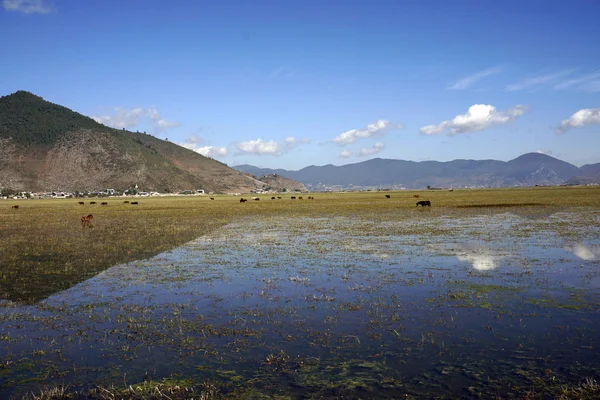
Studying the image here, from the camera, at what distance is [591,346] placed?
943 cm

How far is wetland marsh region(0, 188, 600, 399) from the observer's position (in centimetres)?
818

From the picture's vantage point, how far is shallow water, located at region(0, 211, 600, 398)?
8375 mm

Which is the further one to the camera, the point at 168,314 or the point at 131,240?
the point at 131,240

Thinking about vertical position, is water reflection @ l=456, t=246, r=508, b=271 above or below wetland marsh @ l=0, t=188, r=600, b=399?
above

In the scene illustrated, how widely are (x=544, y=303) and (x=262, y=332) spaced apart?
8.44 metres

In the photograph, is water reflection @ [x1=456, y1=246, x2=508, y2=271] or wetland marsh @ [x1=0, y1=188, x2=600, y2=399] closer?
wetland marsh @ [x1=0, y1=188, x2=600, y2=399]

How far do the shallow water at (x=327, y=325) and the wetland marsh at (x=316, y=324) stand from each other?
0.05m

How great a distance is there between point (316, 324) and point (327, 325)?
0.30m

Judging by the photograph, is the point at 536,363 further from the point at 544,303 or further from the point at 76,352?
the point at 76,352

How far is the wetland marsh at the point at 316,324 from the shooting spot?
26.8 ft

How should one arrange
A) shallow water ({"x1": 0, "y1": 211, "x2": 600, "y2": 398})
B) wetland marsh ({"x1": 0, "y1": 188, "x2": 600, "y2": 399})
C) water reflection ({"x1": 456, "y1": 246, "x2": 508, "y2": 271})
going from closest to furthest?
wetland marsh ({"x1": 0, "y1": 188, "x2": 600, "y2": 399}) < shallow water ({"x1": 0, "y1": 211, "x2": 600, "y2": 398}) < water reflection ({"x1": 456, "y1": 246, "x2": 508, "y2": 271})

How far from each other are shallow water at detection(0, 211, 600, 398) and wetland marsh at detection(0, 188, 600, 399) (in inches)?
1.9

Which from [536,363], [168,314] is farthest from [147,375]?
[536,363]

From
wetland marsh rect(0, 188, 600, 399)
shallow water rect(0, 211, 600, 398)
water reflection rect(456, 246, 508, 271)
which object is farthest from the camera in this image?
water reflection rect(456, 246, 508, 271)
